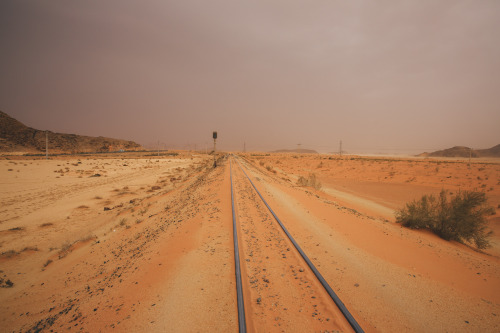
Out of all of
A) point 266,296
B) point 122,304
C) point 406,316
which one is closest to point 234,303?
point 266,296

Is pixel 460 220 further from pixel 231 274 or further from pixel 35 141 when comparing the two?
pixel 35 141

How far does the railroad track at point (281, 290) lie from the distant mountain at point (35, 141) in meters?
81.1

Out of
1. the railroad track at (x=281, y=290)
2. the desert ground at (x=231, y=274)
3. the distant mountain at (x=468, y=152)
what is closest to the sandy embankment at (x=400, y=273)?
the desert ground at (x=231, y=274)

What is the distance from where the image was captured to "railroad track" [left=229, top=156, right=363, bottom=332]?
2971 mm

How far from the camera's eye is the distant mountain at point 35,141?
197 feet

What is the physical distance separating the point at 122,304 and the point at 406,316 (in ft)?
15.6

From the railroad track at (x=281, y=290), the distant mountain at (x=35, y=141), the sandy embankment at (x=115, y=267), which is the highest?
the distant mountain at (x=35, y=141)

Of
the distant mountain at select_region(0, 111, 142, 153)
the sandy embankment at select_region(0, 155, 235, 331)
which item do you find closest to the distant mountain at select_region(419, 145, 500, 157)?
the sandy embankment at select_region(0, 155, 235, 331)

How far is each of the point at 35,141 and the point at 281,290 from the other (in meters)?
96.7

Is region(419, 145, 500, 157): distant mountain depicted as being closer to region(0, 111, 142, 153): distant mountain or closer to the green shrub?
the green shrub

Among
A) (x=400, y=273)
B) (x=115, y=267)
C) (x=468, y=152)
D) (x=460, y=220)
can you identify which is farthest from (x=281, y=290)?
(x=468, y=152)

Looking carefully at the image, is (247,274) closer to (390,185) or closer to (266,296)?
(266,296)

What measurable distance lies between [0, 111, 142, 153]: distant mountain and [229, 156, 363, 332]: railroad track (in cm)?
8111

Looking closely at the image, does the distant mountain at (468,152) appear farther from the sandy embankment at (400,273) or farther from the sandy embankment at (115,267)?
the sandy embankment at (115,267)
